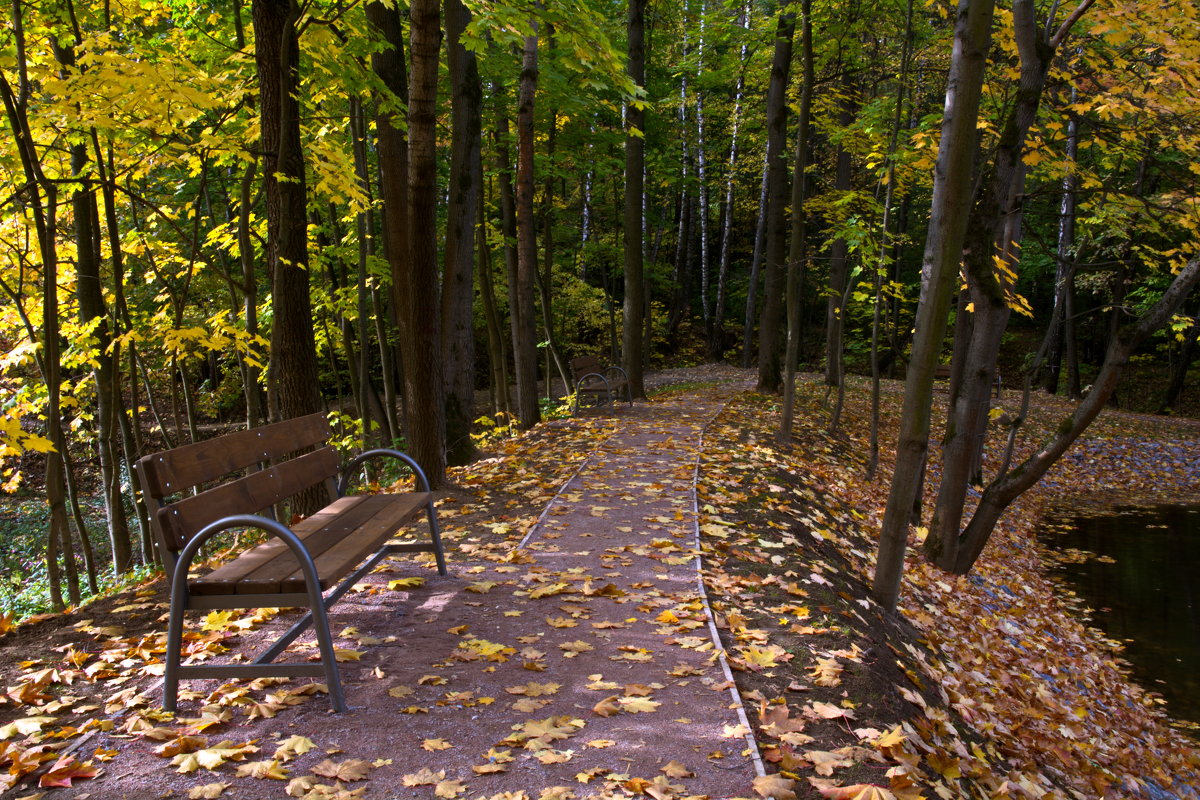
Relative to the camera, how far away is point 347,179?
669 cm

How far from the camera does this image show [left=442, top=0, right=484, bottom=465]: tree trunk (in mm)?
8062

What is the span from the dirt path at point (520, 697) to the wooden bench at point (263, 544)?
20 cm

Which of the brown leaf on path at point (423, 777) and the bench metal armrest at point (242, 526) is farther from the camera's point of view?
the bench metal armrest at point (242, 526)

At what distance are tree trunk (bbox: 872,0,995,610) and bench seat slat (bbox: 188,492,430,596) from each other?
313 cm

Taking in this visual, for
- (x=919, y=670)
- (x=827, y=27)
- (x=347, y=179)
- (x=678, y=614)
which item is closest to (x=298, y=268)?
(x=347, y=179)

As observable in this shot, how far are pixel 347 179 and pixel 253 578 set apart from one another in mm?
4480

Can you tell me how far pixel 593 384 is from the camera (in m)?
12.3

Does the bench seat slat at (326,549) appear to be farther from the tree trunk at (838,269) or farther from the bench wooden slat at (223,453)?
the tree trunk at (838,269)

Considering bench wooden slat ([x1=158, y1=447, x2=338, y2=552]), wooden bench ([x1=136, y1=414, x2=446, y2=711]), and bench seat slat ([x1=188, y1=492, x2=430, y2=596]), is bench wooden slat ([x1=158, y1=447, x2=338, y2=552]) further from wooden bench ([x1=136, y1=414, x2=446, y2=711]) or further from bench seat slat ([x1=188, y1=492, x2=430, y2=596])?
bench seat slat ([x1=188, y1=492, x2=430, y2=596])

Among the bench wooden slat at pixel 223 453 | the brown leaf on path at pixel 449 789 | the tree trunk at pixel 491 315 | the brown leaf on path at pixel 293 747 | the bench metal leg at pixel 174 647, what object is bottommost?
the brown leaf on path at pixel 449 789

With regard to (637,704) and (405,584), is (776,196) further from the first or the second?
(637,704)

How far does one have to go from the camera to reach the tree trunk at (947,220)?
14.8 ft

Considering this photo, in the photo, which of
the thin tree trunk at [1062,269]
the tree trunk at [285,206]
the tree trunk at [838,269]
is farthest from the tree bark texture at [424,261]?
the thin tree trunk at [1062,269]

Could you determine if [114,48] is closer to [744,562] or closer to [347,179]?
[347,179]
